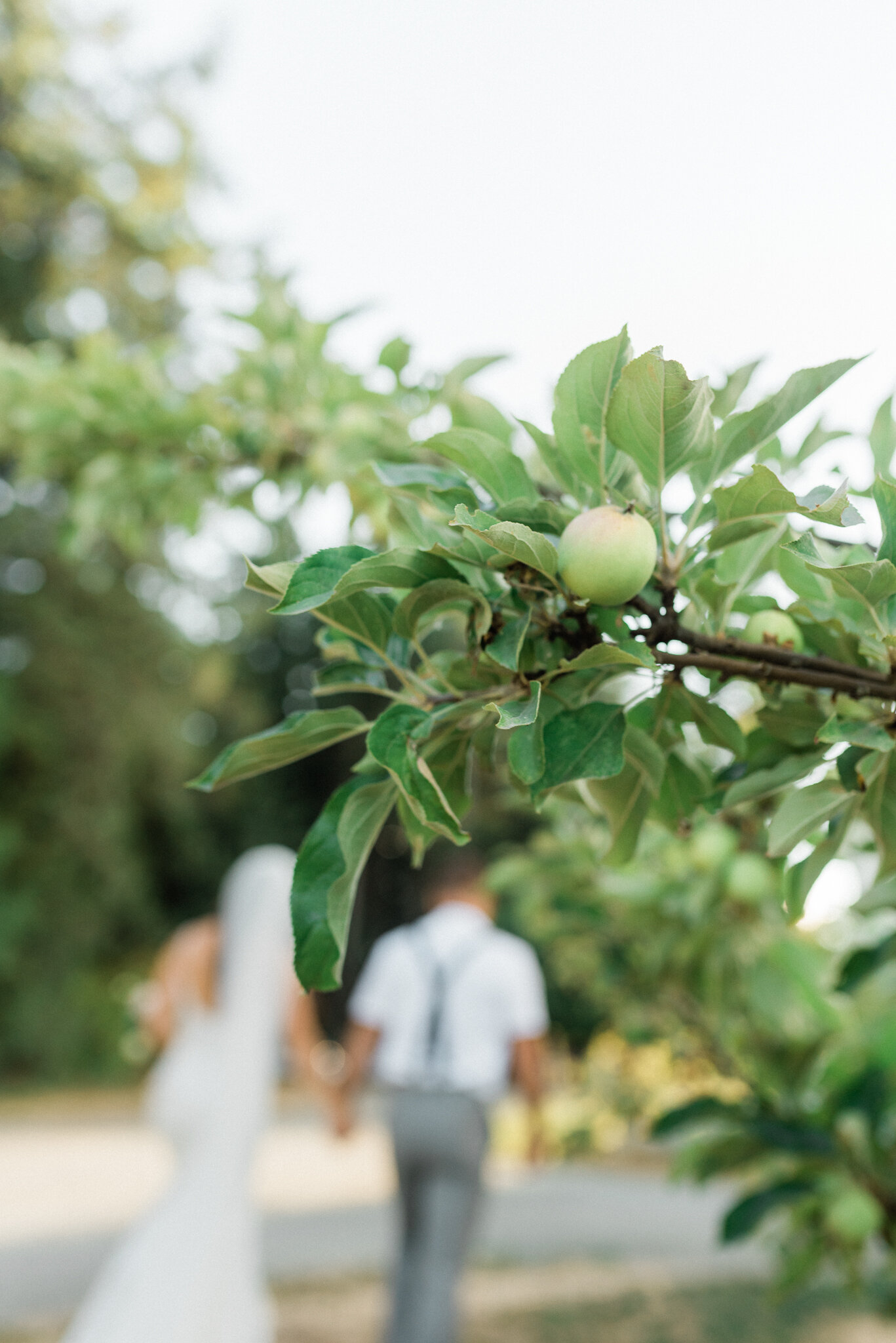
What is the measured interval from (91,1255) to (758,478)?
592 cm

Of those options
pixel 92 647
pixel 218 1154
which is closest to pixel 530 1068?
pixel 218 1154

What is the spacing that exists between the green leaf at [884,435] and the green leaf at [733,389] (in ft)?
0.40

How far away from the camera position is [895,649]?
0.77 m

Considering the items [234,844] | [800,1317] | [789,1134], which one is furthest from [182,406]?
[234,844]

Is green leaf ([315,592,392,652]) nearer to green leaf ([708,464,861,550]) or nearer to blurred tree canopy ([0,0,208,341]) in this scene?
green leaf ([708,464,861,550])

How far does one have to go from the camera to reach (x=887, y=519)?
29.0 inches

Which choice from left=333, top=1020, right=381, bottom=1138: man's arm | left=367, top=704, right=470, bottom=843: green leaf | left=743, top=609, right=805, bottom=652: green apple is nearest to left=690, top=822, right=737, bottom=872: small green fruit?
left=743, top=609, right=805, bottom=652: green apple

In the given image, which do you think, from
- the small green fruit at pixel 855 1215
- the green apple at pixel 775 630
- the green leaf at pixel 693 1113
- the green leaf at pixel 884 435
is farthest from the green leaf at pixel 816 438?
the small green fruit at pixel 855 1215

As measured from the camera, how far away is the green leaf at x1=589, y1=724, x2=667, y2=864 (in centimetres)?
83

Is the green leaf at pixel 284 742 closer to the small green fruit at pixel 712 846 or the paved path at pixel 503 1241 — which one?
the small green fruit at pixel 712 846

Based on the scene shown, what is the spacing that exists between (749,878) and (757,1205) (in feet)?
1.87

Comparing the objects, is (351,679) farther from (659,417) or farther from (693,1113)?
(693,1113)

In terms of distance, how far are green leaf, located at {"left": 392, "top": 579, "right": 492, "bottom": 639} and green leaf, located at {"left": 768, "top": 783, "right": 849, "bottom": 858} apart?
278 millimetres

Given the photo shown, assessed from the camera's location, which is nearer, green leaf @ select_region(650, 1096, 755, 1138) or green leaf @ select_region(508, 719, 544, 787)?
green leaf @ select_region(508, 719, 544, 787)
